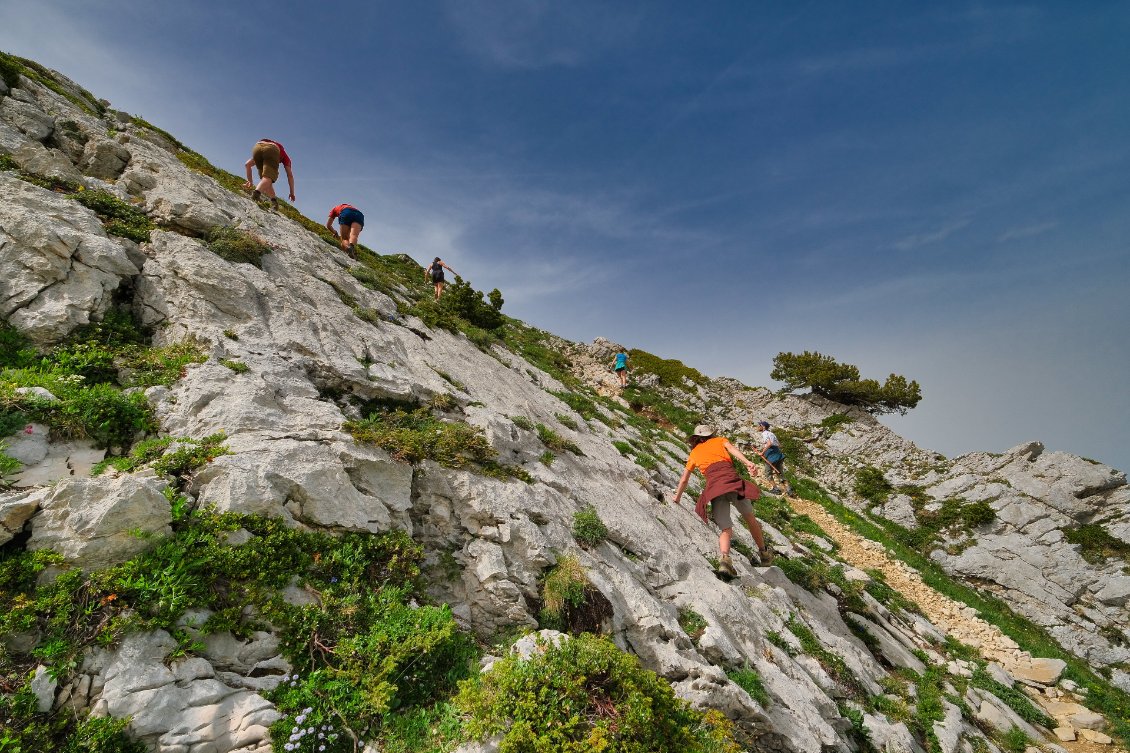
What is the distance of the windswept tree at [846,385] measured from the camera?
3419 centimetres

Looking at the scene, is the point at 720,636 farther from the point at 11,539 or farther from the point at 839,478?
the point at 839,478

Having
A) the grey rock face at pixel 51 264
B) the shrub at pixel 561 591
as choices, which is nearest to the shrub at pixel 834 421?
the shrub at pixel 561 591

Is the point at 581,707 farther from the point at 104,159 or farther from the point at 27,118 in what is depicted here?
the point at 27,118

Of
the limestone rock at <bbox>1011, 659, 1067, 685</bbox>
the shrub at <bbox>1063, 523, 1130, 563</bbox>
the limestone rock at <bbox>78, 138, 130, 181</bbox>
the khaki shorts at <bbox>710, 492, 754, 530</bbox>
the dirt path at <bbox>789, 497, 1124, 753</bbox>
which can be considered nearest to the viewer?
the khaki shorts at <bbox>710, 492, 754, 530</bbox>

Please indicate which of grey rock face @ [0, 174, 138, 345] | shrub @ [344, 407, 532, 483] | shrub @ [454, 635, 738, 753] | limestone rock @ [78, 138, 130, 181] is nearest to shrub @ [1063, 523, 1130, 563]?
shrub @ [454, 635, 738, 753]

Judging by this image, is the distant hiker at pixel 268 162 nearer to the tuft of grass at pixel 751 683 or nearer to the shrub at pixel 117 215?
the shrub at pixel 117 215

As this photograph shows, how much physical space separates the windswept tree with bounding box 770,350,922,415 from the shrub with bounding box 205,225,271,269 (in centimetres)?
3907

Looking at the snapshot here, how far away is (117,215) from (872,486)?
35215 millimetres

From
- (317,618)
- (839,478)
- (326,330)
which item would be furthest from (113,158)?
(839,478)

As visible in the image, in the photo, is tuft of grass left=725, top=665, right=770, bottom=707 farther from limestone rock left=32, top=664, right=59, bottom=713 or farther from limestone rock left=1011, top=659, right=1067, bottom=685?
limestone rock left=1011, top=659, right=1067, bottom=685

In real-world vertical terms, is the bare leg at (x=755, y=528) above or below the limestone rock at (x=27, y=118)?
below

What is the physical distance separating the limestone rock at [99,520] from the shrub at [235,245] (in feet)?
27.5

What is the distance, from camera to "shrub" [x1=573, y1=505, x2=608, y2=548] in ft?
27.3

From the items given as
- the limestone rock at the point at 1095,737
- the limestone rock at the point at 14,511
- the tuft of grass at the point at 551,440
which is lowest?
Answer: the limestone rock at the point at 1095,737
